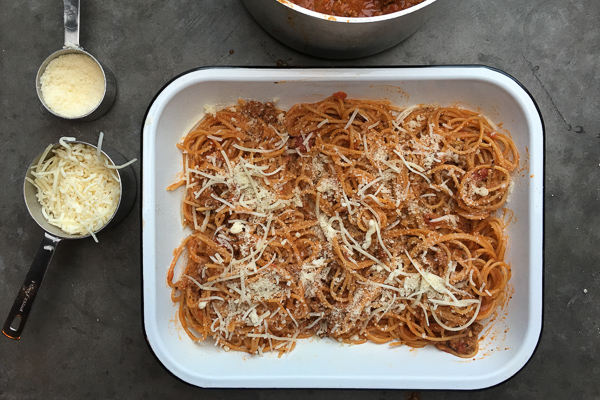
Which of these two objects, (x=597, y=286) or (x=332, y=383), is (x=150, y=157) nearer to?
(x=332, y=383)

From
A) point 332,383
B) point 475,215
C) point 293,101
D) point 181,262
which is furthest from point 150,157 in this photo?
point 475,215

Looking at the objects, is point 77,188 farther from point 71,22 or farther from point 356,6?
point 356,6

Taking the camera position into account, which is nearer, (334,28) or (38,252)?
(334,28)

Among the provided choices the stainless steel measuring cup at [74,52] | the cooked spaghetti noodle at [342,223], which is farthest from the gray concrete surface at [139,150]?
the cooked spaghetti noodle at [342,223]

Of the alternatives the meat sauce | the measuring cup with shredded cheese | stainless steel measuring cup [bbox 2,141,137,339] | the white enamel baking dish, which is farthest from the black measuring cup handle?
the meat sauce

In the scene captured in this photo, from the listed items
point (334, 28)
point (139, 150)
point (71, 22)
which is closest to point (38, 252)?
point (139, 150)

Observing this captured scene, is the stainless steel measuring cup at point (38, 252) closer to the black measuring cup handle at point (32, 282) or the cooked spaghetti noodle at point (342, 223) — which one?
the black measuring cup handle at point (32, 282)
